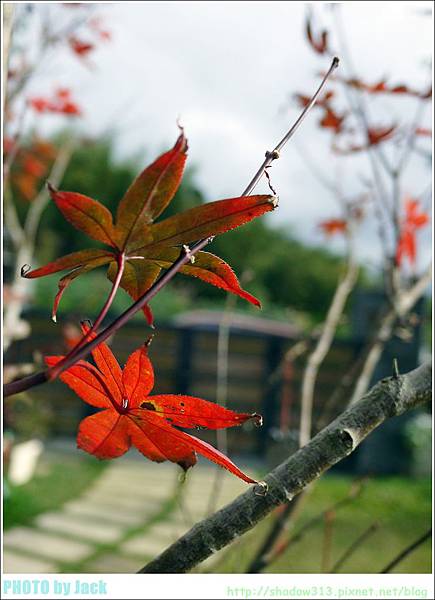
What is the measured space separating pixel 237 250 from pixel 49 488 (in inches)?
133

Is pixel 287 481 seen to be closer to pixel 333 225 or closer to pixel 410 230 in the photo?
pixel 410 230

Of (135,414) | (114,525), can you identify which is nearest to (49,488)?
(114,525)

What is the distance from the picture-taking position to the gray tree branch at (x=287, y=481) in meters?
0.28

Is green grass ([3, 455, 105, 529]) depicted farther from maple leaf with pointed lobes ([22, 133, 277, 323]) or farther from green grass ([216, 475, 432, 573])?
maple leaf with pointed lobes ([22, 133, 277, 323])

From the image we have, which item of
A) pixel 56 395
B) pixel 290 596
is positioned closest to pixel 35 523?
pixel 56 395

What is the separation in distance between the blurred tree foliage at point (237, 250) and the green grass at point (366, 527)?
2510mm

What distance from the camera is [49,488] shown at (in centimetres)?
311

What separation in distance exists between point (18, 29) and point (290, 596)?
124 cm

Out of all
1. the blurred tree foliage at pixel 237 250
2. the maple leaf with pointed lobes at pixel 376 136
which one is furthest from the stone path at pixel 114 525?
the blurred tree foliage at pixel 237 250

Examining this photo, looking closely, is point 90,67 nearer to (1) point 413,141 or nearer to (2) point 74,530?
(1) point 413,141

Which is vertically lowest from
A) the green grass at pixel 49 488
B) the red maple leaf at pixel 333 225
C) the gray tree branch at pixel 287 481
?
the gray tree branch at pixel 287 481

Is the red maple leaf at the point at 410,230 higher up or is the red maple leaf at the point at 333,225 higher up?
the red maple leaf at the point at 333,225

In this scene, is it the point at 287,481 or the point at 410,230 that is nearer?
the point at 287,481

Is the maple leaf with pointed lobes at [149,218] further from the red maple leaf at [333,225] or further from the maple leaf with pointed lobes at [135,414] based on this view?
the red maple leaf at [333,225]
